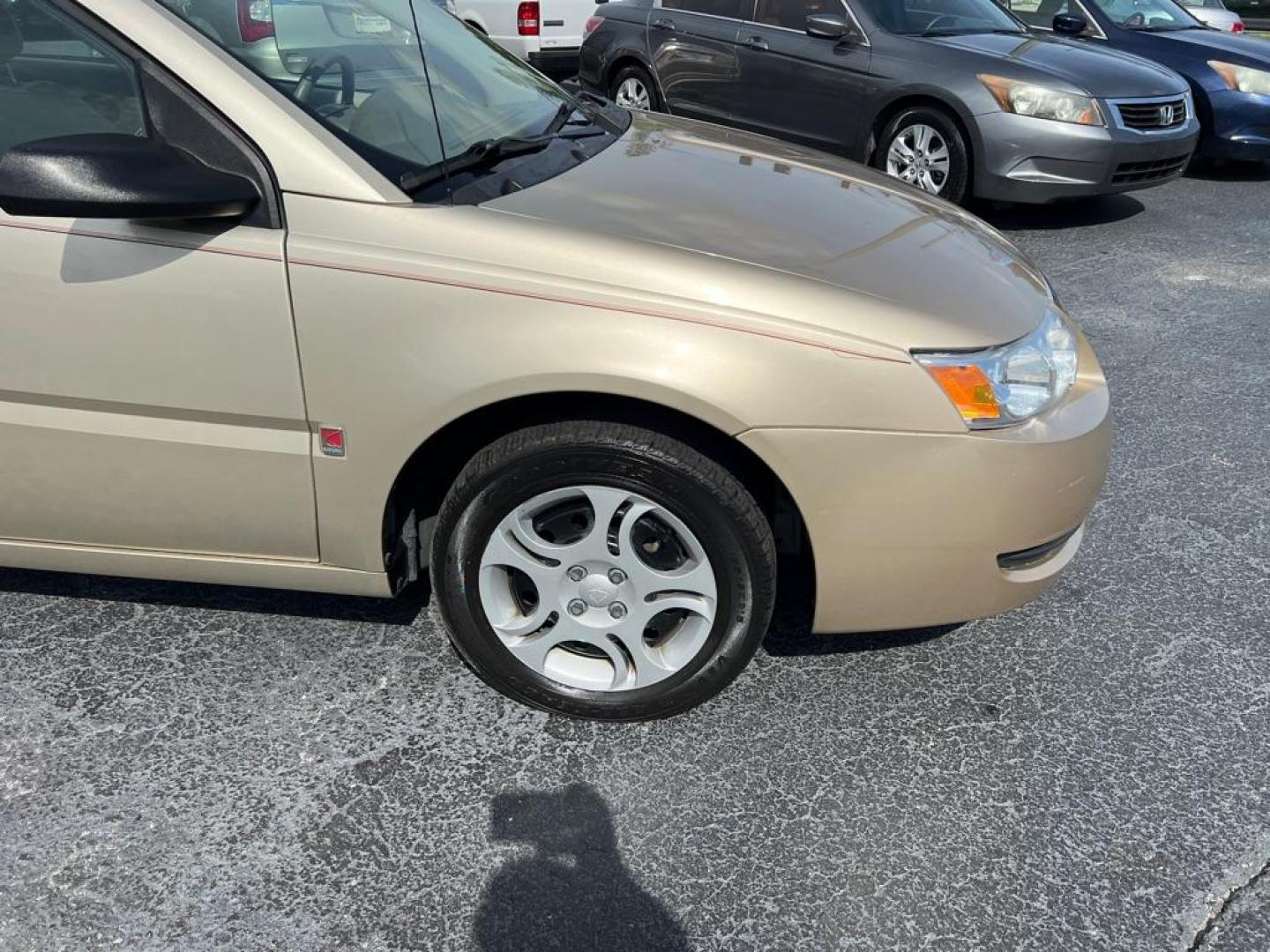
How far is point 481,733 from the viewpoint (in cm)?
256

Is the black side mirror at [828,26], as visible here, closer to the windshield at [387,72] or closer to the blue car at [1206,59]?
the blue car at [1206,59]

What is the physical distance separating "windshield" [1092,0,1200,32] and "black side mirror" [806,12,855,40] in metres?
2.94

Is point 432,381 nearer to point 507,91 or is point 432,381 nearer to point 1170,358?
point 507,91

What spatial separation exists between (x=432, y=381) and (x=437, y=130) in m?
0.72

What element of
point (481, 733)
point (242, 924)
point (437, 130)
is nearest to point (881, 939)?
point (481, 733)

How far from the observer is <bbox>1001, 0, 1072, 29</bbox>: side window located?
8672mm

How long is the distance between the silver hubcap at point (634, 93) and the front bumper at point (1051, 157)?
284 centimetres

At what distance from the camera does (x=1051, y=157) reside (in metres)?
6.57

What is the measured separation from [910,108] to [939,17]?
2.61 ft

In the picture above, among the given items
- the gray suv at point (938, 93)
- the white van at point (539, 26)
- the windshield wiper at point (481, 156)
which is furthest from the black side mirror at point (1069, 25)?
the windshield wiper at point (481, 156)

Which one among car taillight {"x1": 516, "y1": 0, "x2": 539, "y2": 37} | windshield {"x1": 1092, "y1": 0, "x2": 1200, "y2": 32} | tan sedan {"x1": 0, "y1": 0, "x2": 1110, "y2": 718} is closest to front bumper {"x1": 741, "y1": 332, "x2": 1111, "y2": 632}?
tan sedan {"x1": 0, "y1": 0, "x2": 1110, "y2": 718}

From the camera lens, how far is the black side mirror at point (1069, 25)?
8.17 meters

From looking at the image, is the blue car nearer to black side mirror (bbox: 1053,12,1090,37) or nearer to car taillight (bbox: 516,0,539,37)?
black side mirror (bbox: 1053,12,1090,37)

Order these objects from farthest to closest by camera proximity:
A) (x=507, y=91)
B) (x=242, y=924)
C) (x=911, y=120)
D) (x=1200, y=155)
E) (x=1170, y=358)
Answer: (x=1200, y=155) < (x=911, y=120) < (x=1170, y=358) < (x=507, y=91) < (x=242, y=924)
